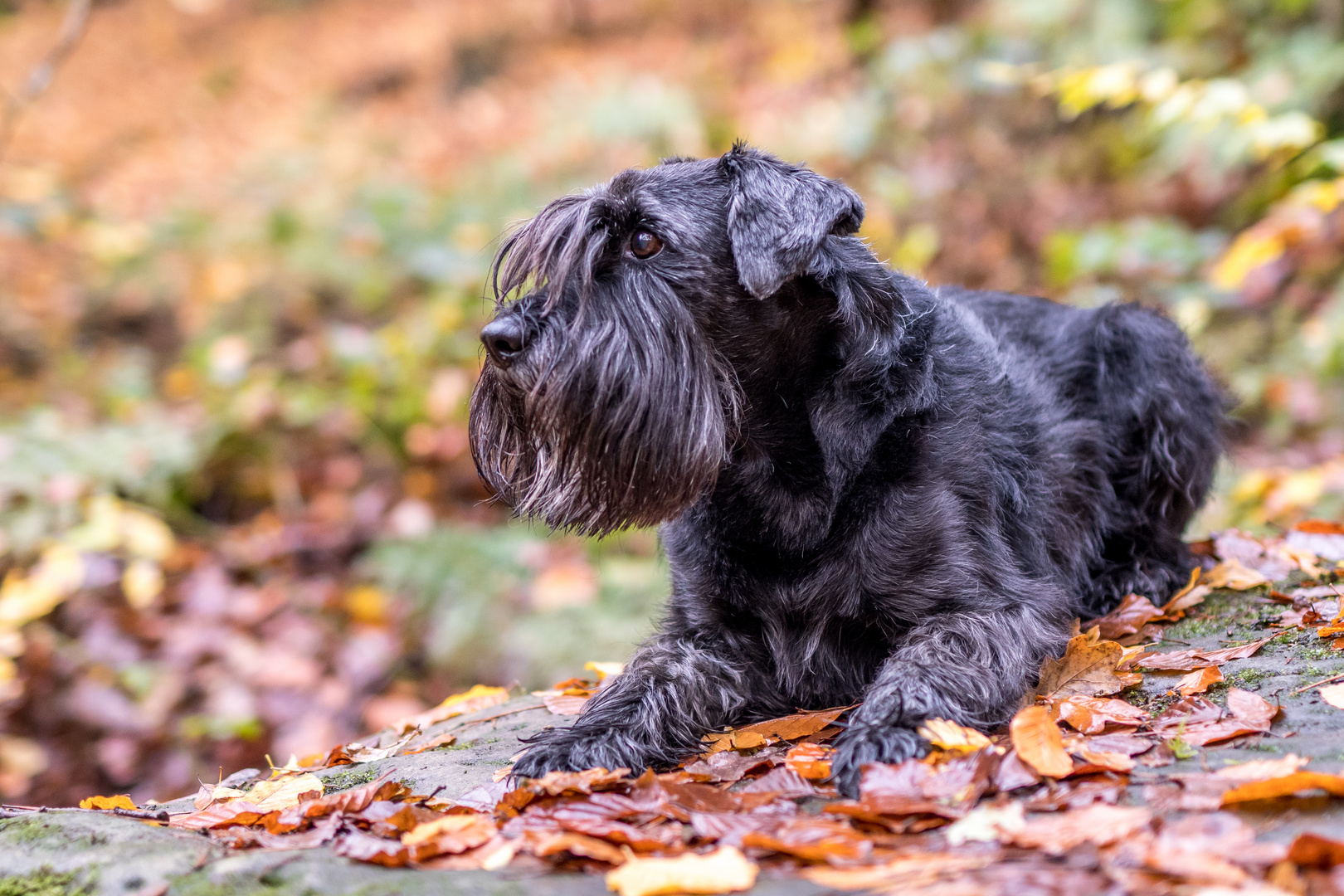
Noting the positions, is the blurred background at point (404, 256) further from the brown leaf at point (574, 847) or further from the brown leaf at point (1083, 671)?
the brown leaf at point (574, 847)

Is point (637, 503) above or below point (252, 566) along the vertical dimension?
below

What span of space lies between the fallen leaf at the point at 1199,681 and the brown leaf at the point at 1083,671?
155 millimetres

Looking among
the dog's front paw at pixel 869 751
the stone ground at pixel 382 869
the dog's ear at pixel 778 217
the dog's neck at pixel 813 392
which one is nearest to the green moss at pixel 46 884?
the stone ground at pixel 382 869

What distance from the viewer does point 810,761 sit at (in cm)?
250

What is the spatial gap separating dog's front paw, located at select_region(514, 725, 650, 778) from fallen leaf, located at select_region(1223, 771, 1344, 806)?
4.54 ft

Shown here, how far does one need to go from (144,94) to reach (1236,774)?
42.8ft

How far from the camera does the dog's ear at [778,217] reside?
9.11ft

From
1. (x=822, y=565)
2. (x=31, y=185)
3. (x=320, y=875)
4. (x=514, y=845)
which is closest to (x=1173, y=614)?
(x=822, y=565)

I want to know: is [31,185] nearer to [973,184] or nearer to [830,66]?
[830,66]

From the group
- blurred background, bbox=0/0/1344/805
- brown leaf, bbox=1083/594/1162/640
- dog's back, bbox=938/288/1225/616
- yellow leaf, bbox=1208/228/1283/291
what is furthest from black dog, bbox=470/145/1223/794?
yellow leaf, bbox=1208/228/1283/291

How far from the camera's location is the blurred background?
577cm

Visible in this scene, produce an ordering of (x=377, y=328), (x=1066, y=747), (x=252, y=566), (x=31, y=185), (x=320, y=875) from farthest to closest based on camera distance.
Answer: (x=31, y=185), (x=377, y=328), (x=252, y=566), (x=1066, y=747), (x=320, y=875)

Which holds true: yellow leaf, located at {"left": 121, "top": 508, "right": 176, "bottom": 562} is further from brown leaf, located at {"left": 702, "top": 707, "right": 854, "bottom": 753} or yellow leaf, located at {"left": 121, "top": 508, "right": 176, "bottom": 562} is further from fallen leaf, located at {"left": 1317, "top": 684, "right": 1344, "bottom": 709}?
fallen leaf, located at {"left": 1317, "top": 684, "right": 1344, "bottom": 709}

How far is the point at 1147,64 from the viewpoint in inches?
309
